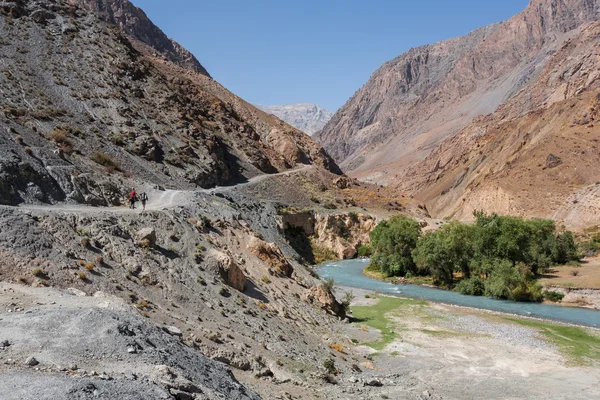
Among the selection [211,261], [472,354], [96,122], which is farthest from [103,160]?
[472,354]

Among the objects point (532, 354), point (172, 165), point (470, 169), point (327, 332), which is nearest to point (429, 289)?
point (532, 354)

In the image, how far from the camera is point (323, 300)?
1153 inches

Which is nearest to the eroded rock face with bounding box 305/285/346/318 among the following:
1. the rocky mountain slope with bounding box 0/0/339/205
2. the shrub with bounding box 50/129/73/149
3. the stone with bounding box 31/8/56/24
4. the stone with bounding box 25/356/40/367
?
the rocky mountain slope with bounding box 0/0/339/205

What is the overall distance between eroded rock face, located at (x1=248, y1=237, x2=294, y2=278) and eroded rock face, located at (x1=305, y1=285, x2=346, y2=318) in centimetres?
211

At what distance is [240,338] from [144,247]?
22.8 feet

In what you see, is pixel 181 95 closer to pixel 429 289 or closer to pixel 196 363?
pixel 429 289

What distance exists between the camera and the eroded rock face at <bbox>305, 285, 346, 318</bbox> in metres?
29.0

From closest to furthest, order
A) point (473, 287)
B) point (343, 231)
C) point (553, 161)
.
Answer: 1. point (473, 287)
2. point (343, 231)
3. point (553, 161)

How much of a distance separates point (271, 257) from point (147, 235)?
9.14 meters

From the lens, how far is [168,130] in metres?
58.1

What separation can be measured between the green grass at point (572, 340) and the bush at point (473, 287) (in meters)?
10.6

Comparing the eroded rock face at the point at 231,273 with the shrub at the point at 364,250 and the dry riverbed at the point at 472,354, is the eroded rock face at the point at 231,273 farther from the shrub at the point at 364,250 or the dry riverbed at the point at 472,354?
the shrub at the point at 364,250

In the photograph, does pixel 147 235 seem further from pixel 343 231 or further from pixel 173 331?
pixel 343 231

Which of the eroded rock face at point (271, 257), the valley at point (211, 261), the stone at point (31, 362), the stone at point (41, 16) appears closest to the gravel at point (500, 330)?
the valley at point (211, 261)
